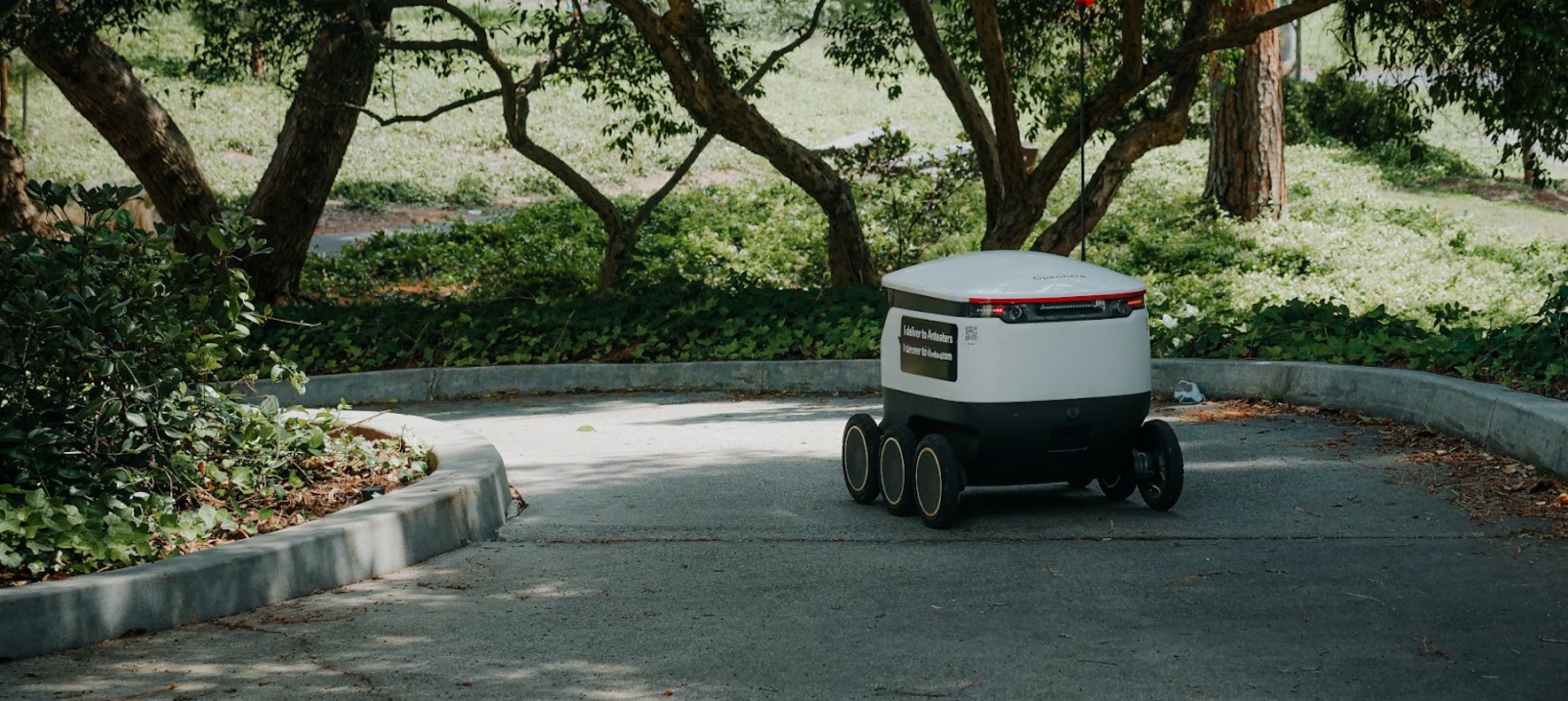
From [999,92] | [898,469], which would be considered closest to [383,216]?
[999,92]

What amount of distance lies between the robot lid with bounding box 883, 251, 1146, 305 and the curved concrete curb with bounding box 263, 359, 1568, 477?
2.44m

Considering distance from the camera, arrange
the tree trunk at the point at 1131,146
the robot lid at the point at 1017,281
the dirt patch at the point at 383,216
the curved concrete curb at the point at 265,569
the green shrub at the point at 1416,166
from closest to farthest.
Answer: the curved concrete curb at the point at 265,569, the robot lid at the point at 1017,281, the tree trunk at the point at 1131,146, the green shrub at the point at 1416,166, the dirt patch at the point at 383,216

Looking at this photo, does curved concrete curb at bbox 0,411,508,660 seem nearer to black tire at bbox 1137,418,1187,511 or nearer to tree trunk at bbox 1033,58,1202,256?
black tire at bbox 1137,418,1187,511

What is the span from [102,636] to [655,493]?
10.8ft

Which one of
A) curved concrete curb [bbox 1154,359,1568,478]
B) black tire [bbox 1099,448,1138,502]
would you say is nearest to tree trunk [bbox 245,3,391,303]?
curved concrete curb [bbox 1154,359,1568,478]

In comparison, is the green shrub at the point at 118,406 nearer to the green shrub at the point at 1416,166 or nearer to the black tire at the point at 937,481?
the black tire at the point at 937,481

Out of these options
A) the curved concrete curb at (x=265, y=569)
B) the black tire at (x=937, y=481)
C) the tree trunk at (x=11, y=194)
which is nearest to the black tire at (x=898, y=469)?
the black tire at (x=937, y=481)

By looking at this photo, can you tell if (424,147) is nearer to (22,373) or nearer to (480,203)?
(480,203)

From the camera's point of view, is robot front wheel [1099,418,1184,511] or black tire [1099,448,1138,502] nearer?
robot front wheel [1099,418,1184,511]

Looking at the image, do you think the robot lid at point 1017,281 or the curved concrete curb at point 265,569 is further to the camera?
the robot lid at point 1017,281

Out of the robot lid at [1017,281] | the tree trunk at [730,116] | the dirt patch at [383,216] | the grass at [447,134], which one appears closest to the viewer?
the robot lid at [1017,281]

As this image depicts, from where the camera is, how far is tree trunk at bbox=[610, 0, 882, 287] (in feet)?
41.9

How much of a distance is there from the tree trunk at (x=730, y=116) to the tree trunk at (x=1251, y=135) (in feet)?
24.6

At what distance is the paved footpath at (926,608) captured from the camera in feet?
14.5
